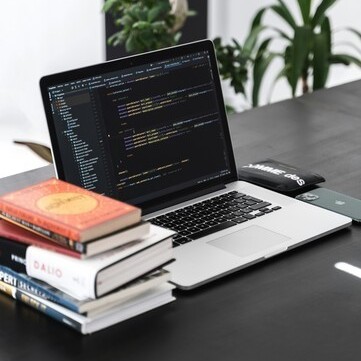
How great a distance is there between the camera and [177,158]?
208cm

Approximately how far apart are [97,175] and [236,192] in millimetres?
337

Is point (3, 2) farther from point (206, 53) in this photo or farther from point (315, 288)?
point (315, 288)

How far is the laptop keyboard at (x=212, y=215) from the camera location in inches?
77.4

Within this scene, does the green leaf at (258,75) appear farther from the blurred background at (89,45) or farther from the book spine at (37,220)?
the book spine at (37,220)

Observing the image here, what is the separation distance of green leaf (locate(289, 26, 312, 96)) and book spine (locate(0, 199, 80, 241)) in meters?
2.26

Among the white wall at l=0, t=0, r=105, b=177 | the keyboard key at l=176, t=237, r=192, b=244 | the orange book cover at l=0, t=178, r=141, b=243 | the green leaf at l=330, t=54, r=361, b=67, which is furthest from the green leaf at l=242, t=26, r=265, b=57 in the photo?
the orange book cover at l=0, t=178, r=141, b=243

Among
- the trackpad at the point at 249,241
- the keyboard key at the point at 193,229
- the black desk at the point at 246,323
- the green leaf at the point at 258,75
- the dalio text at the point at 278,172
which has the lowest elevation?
the green leaf at the point at 258,75

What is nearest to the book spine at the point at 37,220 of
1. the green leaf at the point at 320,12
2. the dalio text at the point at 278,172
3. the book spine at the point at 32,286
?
the book spine at the point at 32,286

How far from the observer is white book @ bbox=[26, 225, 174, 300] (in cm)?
158

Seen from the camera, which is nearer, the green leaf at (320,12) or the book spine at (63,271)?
the book spine at (63,271)

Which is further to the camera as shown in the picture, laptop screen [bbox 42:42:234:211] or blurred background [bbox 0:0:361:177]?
blurred background [bbox 0:0:361:177]

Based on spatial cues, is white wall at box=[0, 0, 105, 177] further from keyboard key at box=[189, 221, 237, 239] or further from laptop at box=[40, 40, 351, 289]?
keyboard key at box=[189, 221, 237, 239]

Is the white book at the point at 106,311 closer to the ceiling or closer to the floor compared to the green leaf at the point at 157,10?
closer to the floor

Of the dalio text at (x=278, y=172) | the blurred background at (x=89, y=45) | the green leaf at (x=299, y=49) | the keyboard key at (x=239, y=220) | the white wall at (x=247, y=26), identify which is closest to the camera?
the keyboard key at (x=239, y=220)
